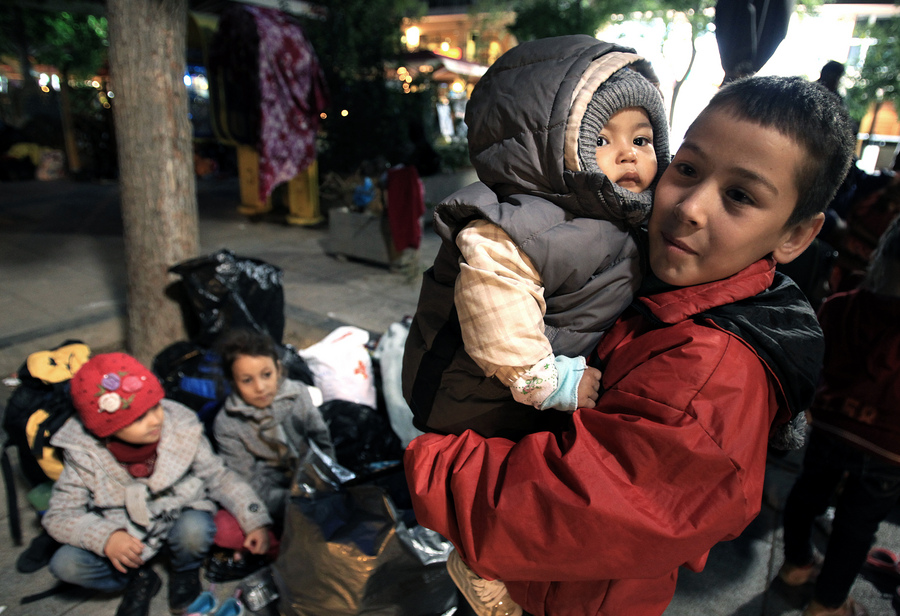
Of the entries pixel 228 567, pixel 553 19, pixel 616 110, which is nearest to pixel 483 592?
pixel 616 110

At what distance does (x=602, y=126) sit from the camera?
3.61 ft

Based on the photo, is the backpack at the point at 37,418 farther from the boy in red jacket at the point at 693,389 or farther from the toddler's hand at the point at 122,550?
the boy in red jacket at the point at 693,389

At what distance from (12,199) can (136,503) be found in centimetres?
1019

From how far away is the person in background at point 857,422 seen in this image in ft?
6.43

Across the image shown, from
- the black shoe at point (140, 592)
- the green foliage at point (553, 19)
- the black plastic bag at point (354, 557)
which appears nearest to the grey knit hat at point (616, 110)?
the black plastic bag at point (354, 557)

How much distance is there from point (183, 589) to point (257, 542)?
13.1 inches

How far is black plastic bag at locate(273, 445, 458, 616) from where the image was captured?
6.00ft

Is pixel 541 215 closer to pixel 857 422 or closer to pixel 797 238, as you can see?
pixel 797 238

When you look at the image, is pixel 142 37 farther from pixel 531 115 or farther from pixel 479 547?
pixel 479 547

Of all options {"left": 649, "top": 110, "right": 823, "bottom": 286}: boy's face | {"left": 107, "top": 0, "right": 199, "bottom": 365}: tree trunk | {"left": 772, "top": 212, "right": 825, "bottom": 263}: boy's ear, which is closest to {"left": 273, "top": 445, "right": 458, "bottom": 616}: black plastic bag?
{"left": 649, "top": 110, "right": 823, "bottom": 286}: boy's face

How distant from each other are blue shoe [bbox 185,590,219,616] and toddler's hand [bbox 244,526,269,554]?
0.74ft

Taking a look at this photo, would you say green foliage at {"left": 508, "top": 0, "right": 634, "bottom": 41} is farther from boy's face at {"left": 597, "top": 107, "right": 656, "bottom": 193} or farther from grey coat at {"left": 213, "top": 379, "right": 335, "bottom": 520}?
boy's face at {"left": 597, "top": 107, "right": 656, "bottom": 193}

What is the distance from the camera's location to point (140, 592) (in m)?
2.22

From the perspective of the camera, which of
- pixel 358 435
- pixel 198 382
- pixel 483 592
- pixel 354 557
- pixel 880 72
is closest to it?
pixel 483 592
